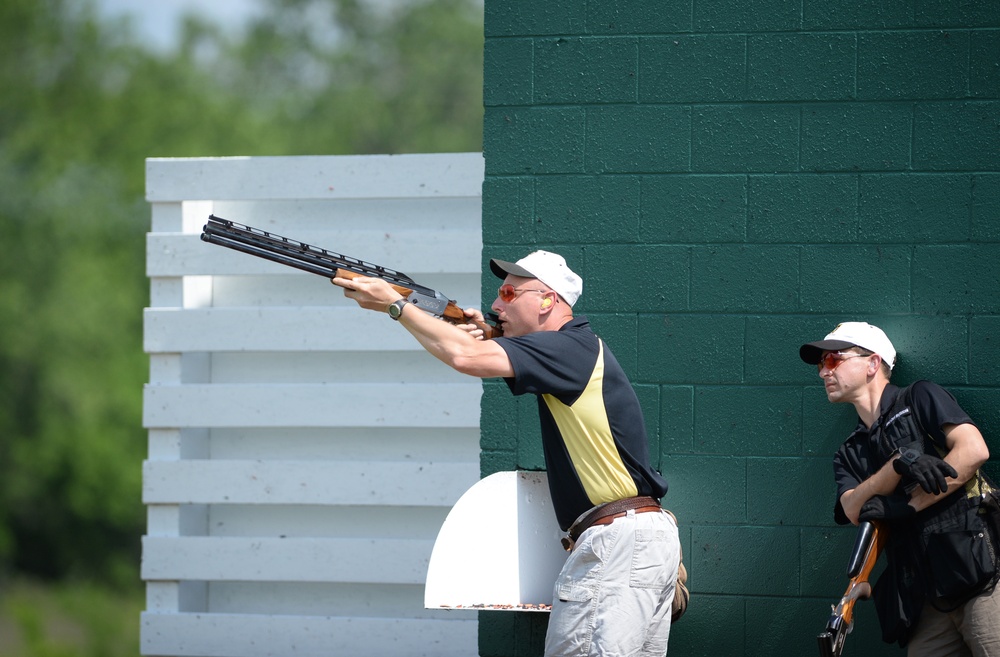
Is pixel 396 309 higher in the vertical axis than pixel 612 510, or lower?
higher

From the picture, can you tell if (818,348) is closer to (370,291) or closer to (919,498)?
(919,498)

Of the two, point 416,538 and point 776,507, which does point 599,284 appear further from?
point 416,538

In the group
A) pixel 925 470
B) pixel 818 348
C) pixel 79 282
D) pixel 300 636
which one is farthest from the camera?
pixel 79 282

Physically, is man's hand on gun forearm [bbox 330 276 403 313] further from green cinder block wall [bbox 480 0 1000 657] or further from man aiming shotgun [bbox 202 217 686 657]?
green cinder block wall [bbox 480 0 1000 657]

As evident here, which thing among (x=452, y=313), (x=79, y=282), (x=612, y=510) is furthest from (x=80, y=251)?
(x=612, y=510)

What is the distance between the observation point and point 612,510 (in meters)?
4.25

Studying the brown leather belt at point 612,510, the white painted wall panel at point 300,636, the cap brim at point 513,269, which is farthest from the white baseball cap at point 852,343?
the white painted wall panel at point 300,636

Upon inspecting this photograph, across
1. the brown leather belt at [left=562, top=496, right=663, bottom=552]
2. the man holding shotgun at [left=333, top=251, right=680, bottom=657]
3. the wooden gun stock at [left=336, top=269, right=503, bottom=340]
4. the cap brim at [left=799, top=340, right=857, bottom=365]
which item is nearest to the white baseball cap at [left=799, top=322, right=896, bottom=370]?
the cap brim at [left=799, top=340, right=857, bottom=365]

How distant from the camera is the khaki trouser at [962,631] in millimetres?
4172

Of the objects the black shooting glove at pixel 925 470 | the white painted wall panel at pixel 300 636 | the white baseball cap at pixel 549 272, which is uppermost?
the white baseball cap at pixel 549 272

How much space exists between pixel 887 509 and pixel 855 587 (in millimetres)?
305

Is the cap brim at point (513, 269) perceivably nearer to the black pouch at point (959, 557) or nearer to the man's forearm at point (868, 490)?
the man's forearm at point (868, 490)

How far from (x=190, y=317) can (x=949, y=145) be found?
3552 millimetres

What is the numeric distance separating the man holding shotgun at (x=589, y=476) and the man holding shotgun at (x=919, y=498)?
781 millimetres
